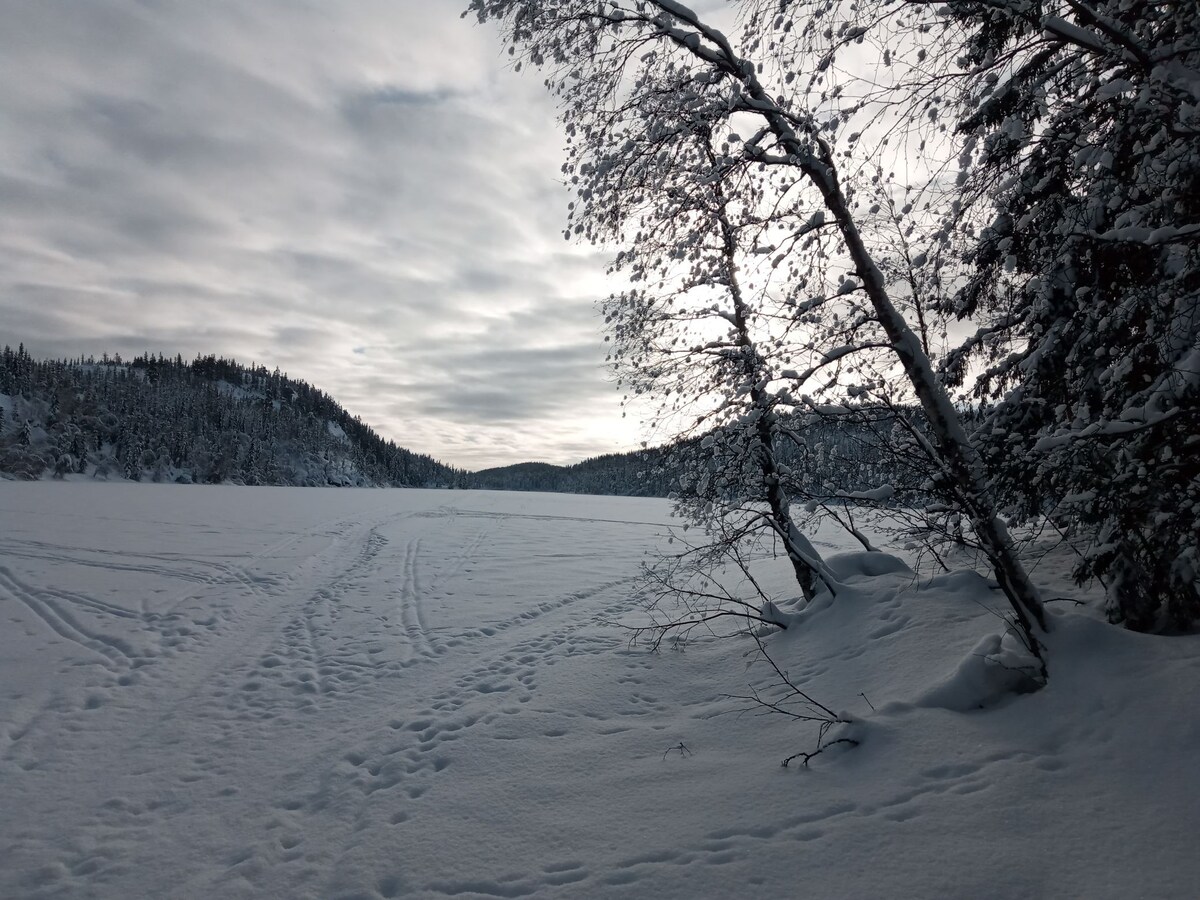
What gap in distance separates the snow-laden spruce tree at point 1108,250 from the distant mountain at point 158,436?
329 ft

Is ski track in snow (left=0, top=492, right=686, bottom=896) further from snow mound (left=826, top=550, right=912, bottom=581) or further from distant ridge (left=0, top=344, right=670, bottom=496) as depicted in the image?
distant ridge (left=0, top=344, right=670, bottom=496)

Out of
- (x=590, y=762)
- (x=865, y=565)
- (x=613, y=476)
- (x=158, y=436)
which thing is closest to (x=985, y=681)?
(x=590, y=762)

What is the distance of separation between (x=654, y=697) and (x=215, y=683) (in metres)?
5.64

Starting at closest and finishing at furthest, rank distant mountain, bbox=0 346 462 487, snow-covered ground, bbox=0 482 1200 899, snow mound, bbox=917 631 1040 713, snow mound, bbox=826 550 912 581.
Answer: snow-covered ground, bbox=0 482 1200 899
snow mound, bbox=917 631 1040 713
snow mound, bbox=826 550 912 581
distant mountain, bbox=0 346 462 487

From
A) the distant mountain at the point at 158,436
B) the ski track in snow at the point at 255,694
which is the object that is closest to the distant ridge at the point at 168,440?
the distant mountain at the point at 158,436

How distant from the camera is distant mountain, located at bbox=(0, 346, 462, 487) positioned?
85188mm

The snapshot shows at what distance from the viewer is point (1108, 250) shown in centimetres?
436

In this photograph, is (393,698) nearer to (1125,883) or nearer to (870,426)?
(870,426)

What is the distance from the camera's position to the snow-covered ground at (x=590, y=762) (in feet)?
11.1

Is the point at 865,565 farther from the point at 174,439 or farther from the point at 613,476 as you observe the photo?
the point at 174,439

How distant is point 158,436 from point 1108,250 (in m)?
122

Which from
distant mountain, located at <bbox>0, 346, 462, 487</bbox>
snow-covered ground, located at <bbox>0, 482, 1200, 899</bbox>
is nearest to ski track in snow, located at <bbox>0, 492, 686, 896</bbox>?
snow-covered ground, located at <bbox>0, 482, 1200, 899</bbox>

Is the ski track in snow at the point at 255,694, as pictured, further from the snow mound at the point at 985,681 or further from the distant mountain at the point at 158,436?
the distant mountain at the point at 158,436

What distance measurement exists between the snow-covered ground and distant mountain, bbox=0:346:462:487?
9253 cm
